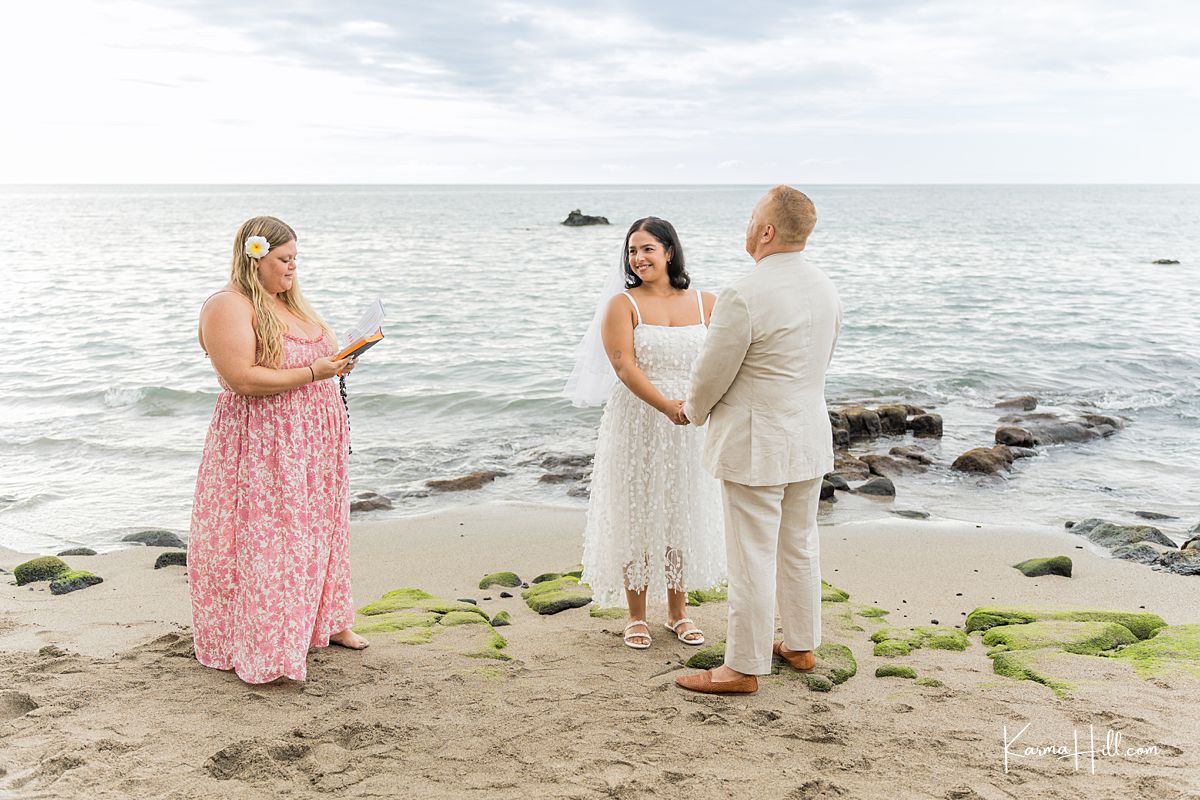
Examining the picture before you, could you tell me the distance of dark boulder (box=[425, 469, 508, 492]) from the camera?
36.3ft

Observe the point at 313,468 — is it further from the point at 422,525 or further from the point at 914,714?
the point at 422,525

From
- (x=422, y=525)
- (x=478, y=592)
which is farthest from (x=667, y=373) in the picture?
(x=422, y=525)

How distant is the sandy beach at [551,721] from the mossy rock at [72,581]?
32 centimetres

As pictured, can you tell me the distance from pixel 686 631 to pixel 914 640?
1.45m

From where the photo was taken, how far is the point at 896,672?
5.27 meters

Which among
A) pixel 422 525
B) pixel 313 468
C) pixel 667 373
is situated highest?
pixel 667 373

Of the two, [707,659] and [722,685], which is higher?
[722,685]

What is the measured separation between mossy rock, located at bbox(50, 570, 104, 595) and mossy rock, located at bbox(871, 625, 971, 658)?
571 cm

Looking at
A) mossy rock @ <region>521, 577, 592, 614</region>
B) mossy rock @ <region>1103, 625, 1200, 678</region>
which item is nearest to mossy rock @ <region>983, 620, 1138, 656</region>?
mossy rock @ <region>1103, 625, 1200, 678</region>

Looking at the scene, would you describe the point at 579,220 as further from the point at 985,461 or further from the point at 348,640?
Answer: the point at 348,640

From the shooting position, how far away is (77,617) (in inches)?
247

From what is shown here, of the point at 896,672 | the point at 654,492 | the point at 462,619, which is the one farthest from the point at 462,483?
the point at 896,672

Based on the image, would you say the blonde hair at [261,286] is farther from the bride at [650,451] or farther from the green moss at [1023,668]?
the green moss at [1023,668]

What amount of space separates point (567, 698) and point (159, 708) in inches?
77.9
